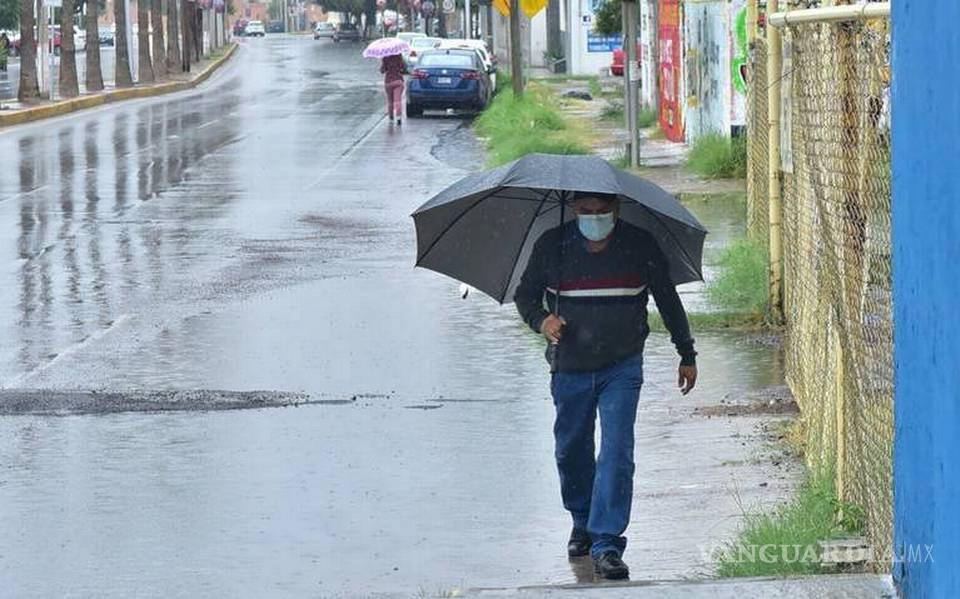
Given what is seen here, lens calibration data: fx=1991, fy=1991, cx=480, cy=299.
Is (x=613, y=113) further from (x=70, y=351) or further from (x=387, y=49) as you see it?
(x=70, y=351)

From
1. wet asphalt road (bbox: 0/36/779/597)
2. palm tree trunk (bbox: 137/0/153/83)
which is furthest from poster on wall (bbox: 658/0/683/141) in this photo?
palm tree trunk (bbox: 137/0/153/83)

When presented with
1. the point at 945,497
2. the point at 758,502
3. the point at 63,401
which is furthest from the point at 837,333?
the point at 63,401

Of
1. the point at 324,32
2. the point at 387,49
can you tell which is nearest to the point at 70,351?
the point at 387,49

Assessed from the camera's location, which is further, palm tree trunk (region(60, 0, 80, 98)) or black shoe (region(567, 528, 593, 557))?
palm tree trunk (region(60, 0, 80, 98))

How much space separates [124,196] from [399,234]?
18.6 feet

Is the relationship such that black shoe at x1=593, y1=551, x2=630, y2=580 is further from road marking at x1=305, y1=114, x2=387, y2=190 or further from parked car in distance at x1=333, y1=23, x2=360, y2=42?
parked car in distance at x1=333, y1=23, x2=360, y2=42

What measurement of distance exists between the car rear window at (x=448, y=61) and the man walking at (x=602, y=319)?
35.0m

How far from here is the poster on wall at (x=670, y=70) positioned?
98.6ft

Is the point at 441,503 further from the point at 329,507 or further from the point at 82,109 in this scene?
the point at 82,109

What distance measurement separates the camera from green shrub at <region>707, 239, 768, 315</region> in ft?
45.3

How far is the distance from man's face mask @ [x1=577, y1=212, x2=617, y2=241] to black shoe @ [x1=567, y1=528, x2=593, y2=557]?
4.00 feet

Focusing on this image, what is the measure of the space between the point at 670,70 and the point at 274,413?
21.1 metres

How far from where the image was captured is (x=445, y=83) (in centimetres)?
4247

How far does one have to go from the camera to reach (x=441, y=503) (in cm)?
890
